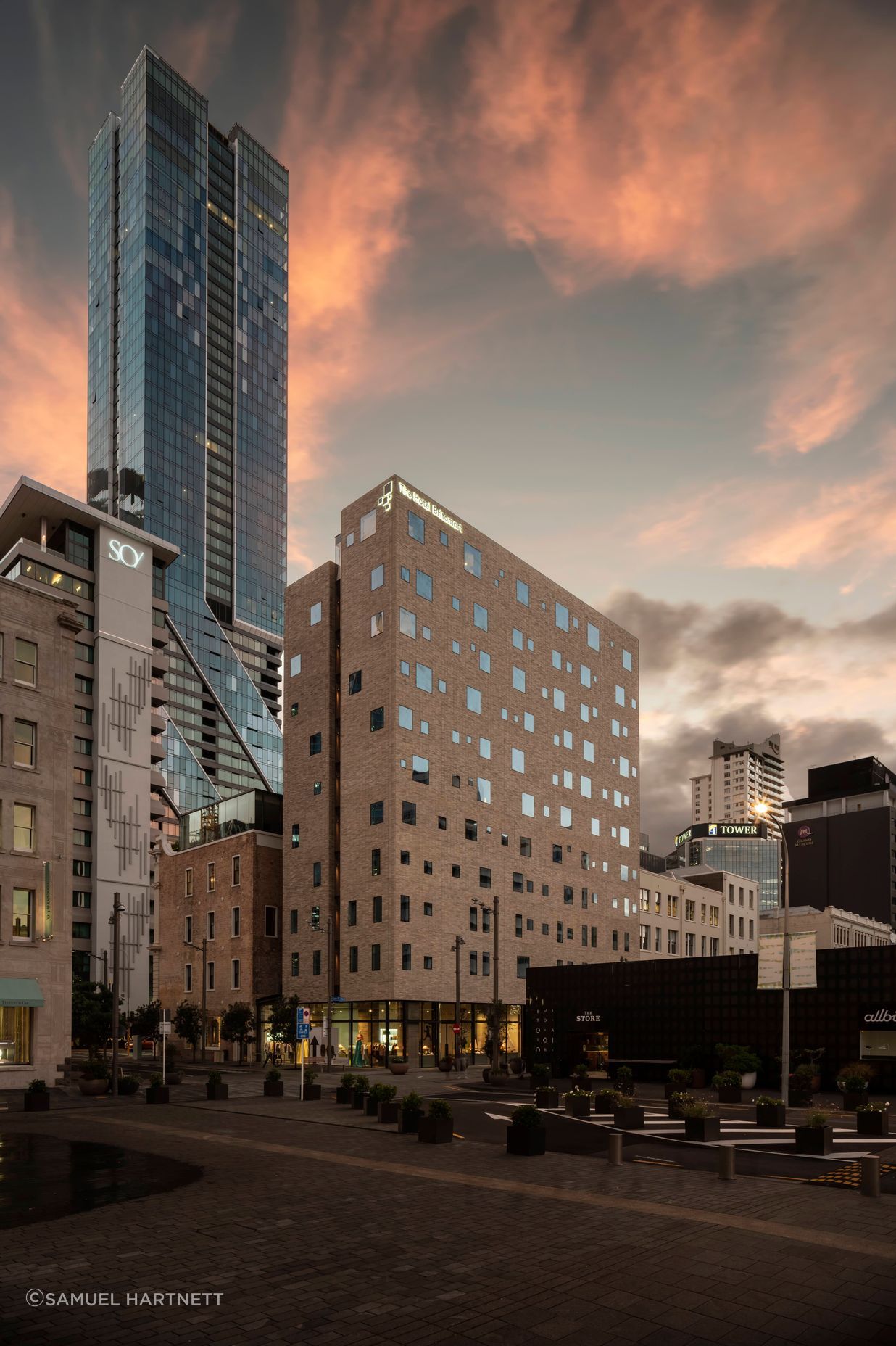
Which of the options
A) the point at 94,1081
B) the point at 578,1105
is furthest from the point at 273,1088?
the point at 578,1105

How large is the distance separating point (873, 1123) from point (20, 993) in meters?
35.7

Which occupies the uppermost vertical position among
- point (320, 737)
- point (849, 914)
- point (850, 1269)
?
point (320, 737)

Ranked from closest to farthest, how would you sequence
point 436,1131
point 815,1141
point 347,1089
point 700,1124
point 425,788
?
point 815,1141 → point 700,1124 → point 436,1131 → point 347,1089 → point 425,788

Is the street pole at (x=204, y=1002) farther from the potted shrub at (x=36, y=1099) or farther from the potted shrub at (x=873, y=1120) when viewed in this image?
the potted shrub at (x=873, y=1120)

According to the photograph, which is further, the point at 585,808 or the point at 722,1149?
the point at 585,808

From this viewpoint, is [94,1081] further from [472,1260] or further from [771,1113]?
[472,1260]

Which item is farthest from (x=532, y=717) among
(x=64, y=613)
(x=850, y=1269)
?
(x=850, y=1269)

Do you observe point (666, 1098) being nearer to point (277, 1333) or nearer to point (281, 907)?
point (277, 1333)

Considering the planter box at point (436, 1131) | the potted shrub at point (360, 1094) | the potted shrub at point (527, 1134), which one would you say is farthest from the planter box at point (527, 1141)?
the potted shrub at point (360, 1094)

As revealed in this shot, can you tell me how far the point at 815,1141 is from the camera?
24109mm

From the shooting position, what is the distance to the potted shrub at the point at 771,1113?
30453mm

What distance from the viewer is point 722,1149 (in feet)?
67.7

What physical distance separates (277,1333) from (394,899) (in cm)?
6388

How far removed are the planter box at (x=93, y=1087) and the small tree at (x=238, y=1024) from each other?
34.5 m
